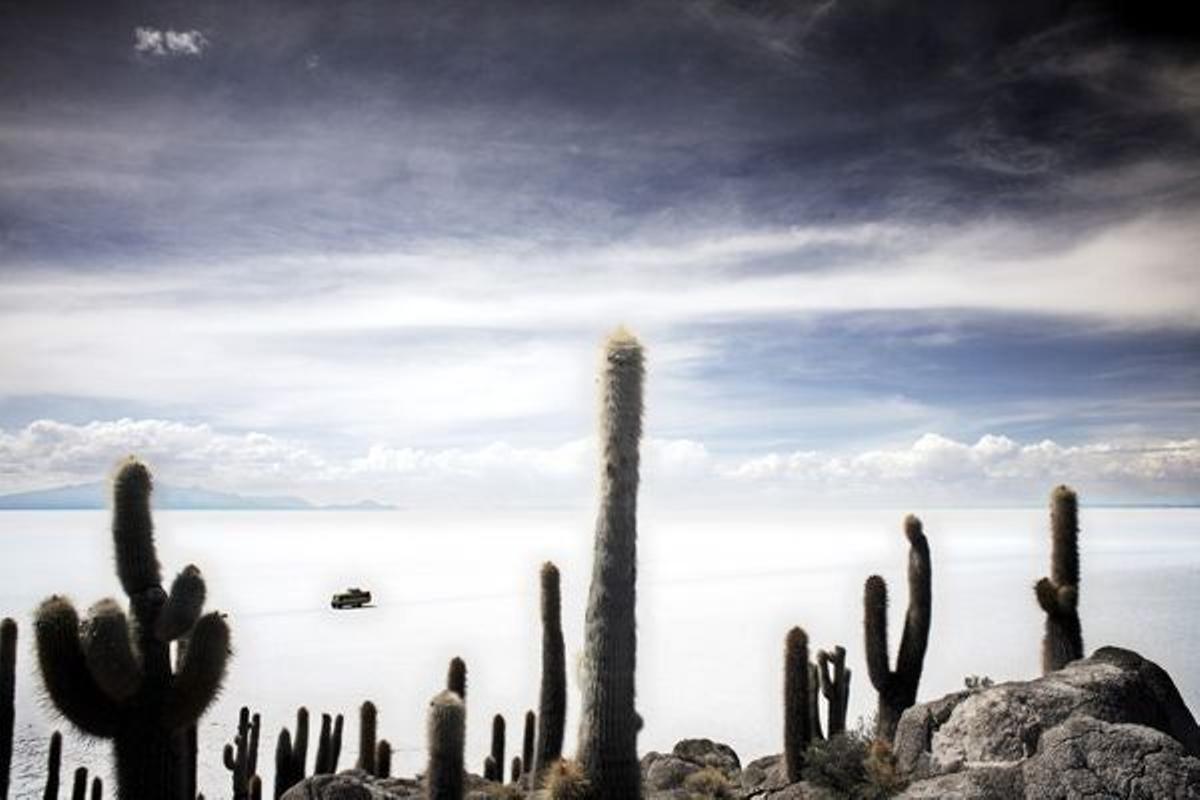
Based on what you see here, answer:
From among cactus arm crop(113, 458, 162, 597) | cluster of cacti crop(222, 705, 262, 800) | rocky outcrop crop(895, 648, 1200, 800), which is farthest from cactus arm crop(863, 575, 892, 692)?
cluster of cacti crop(222, 705, 262, 800)

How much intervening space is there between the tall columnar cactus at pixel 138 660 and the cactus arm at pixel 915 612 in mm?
12138

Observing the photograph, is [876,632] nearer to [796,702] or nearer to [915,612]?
[915,612]

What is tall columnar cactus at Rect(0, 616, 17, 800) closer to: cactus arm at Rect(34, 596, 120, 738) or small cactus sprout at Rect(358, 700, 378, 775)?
small cactus sprout at Rect(358, 700, 378, 775)

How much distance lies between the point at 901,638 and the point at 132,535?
526 inches

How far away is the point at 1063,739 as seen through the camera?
395 inches

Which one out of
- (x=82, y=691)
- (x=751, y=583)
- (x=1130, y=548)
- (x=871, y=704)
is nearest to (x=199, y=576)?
(x=82, y=691)

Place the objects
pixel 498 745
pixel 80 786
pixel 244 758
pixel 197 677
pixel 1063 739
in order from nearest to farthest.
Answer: pixel 1063 739 < pixel 197 677 < pixel 80 786 < pixel 244 758 < pixel 498 745

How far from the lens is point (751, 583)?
97625mm

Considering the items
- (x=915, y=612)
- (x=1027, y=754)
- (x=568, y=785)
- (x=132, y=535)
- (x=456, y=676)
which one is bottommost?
(x=568, y=785)

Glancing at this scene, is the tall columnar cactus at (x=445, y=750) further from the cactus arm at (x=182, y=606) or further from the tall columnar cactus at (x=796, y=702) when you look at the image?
the tall columnar cactus at (x=796, y=702)

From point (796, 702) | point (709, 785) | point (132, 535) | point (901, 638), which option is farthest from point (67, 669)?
point (901, 638)

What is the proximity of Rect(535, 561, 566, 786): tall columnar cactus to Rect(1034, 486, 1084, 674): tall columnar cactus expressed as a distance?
9.10 m

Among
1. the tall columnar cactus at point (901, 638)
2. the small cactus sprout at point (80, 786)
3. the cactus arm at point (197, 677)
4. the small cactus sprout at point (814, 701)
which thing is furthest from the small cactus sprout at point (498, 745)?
the cactus arm at point (197, 677)

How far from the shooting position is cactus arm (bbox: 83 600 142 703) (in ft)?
35.2
